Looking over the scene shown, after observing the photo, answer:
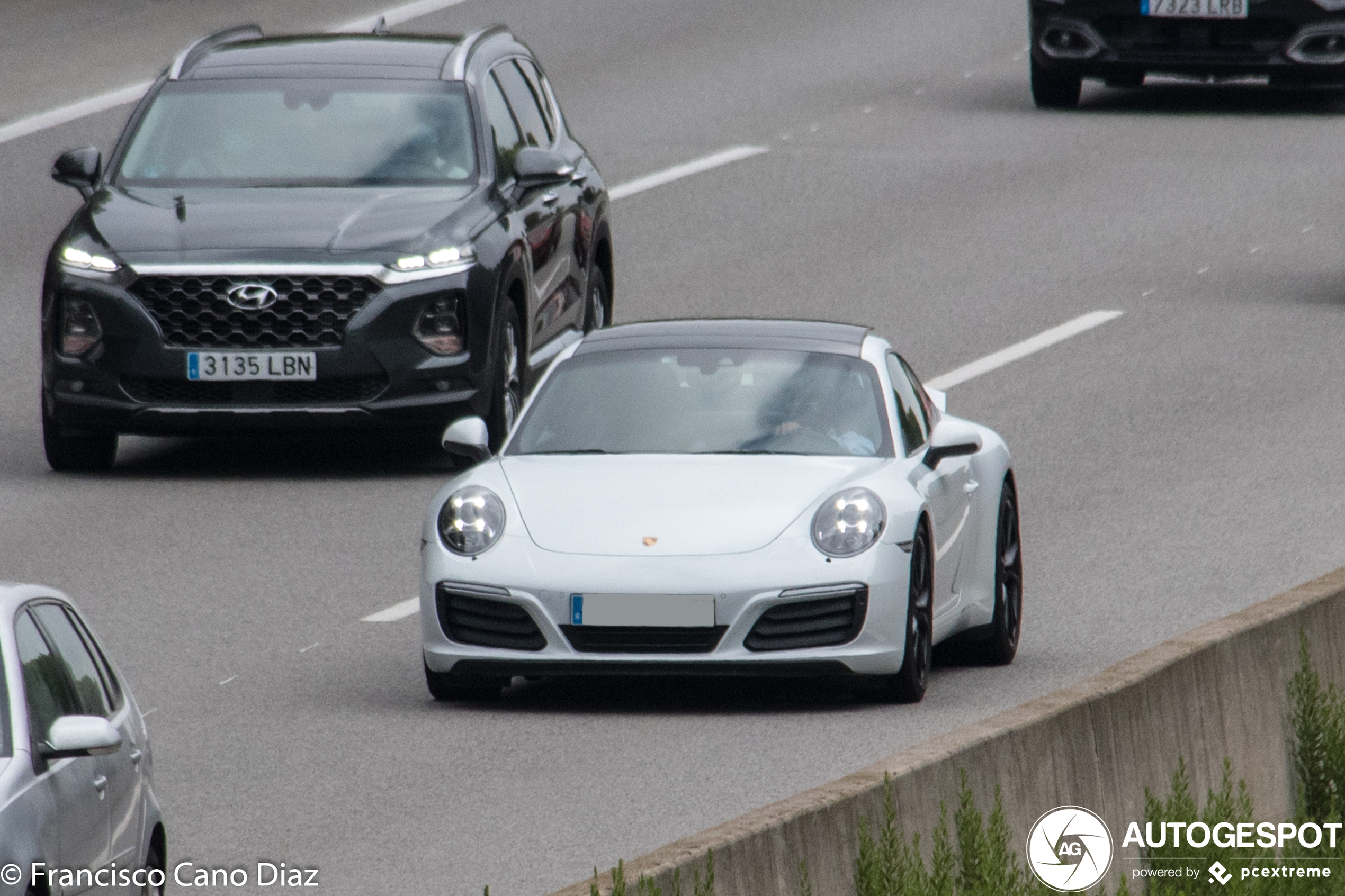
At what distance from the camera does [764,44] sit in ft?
101

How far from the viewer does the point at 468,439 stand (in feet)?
37.5

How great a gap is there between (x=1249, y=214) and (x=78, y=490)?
36.9 ft

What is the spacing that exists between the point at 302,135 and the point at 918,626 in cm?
652

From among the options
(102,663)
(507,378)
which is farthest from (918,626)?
(507,378)

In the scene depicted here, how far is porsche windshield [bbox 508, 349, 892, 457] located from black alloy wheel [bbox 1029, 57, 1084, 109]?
16.5m

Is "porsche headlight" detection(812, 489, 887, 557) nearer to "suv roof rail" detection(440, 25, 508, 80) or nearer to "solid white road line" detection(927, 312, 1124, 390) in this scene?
"suv roof rail" detection(440, 25, 508, 80)

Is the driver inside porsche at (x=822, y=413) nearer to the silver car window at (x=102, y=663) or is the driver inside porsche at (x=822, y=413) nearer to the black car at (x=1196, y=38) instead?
the silver car window at (x=102, y=663)

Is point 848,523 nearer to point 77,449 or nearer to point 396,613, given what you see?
point 396,613

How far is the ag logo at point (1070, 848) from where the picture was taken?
7789mm

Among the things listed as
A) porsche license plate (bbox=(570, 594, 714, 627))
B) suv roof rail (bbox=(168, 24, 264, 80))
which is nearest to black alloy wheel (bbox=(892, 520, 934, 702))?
porsche license plate (bbox=(570, 594, 714, 627))

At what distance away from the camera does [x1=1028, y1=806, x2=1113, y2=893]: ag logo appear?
7789mm

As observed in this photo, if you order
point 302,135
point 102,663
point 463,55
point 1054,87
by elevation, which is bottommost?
point 1054,87

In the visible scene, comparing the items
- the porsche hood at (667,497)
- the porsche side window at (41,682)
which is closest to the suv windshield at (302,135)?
the porsche hood at (667,497)

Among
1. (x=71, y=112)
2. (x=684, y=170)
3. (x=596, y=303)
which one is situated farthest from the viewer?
(x=71, y=112)
